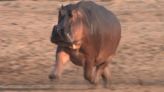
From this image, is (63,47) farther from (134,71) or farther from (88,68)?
(134,71)

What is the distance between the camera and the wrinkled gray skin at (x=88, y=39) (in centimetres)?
738

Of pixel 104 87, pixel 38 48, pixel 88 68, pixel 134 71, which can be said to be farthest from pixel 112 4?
pixel 88 68

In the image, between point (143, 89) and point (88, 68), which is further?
point (143, 89)

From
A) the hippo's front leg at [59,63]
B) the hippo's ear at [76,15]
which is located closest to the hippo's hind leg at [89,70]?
the hippo's front leg at [59,63]

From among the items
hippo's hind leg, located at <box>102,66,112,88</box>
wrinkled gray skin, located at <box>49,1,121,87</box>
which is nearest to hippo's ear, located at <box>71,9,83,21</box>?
wrinkled gray skin, located at <box>49,1,121,87</box>

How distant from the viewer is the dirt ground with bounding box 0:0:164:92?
33.4 ft

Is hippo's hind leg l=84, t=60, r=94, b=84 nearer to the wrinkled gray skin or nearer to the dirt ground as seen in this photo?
the wrinkled gray skin

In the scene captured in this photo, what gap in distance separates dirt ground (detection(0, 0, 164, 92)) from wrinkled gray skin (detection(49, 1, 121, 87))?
918 millimetres

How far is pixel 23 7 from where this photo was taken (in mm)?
16703

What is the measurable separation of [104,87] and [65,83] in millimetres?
821

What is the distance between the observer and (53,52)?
12.3m

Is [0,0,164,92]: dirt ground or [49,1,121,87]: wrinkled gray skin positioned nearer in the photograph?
[49,1,121,87]: wrinkled gray skin

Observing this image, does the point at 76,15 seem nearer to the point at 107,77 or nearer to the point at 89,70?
the point at 89,70

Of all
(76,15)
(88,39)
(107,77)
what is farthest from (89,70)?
(107,77)
